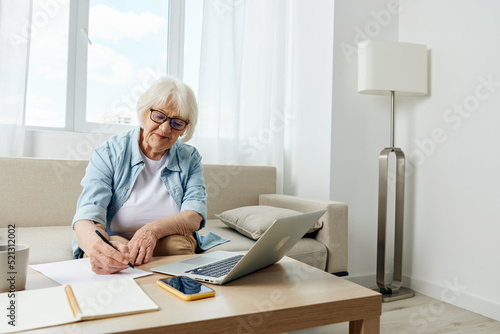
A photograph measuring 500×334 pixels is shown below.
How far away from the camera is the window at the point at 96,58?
239cm

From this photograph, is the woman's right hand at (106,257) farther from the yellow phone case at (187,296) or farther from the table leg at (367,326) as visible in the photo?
the table leg at (367,326)

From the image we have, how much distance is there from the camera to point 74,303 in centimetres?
71

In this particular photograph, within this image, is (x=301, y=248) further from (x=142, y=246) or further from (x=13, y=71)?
(x=13, y=71)

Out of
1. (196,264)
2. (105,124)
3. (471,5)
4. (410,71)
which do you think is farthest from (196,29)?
(196,264)

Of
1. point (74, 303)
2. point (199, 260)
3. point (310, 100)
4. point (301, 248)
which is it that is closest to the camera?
point (74, 303)

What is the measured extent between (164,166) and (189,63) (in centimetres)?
145

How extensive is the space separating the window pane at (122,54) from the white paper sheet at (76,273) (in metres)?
1.70

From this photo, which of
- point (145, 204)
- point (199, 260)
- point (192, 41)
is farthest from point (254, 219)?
point (192, 41)

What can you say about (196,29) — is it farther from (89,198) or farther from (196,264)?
(196,264)

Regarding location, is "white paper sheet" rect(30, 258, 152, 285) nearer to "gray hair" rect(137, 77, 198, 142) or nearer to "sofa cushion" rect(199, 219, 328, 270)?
"gray hair" rect(137, 77, 198, 142)

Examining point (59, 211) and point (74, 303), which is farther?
point (59, 211)

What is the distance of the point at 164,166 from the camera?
1483mm

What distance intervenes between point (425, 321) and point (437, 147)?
1008 millimetres

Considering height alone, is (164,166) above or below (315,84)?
below
